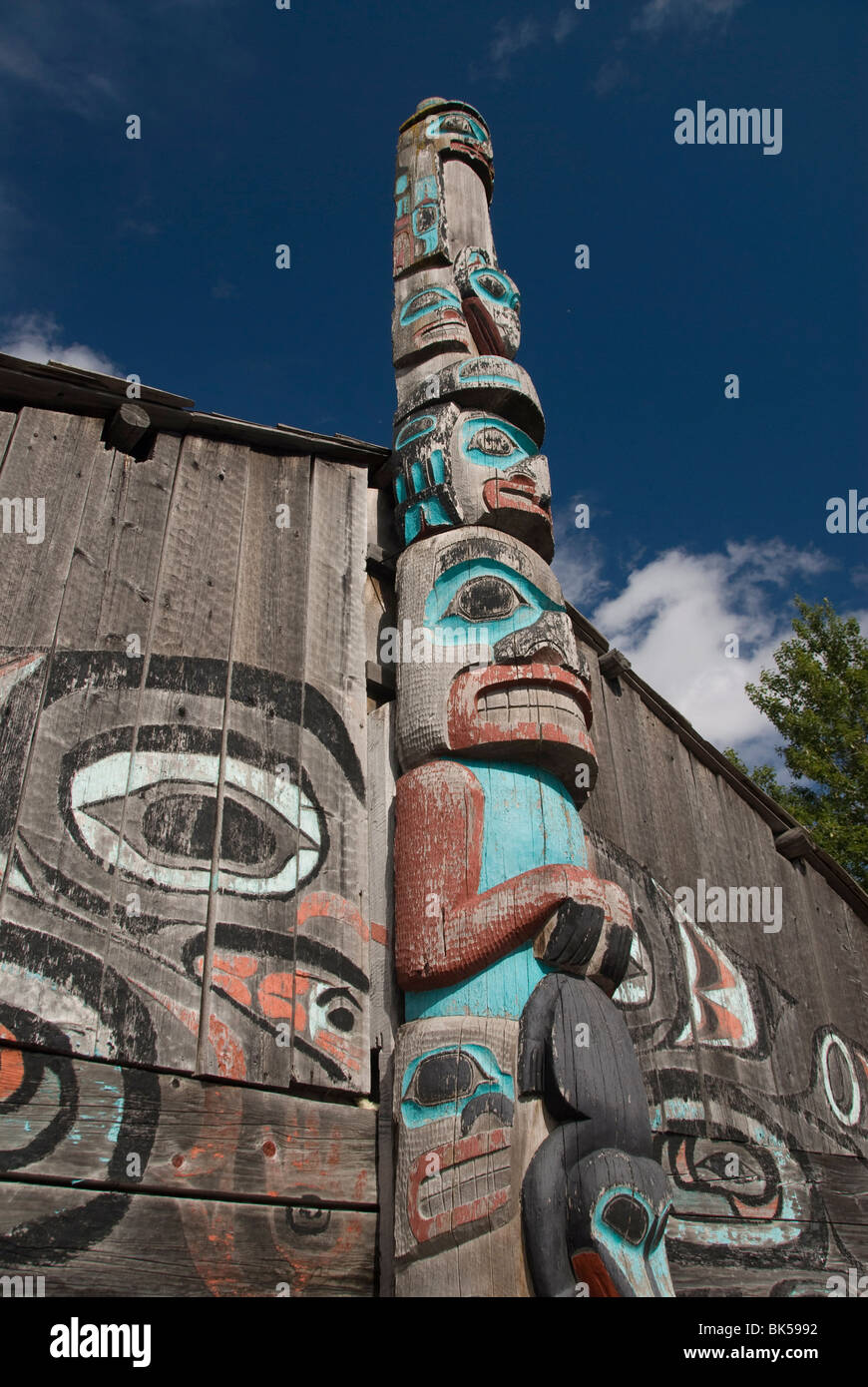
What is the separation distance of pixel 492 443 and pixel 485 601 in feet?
3.63

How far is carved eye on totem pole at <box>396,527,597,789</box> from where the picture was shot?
4.23m

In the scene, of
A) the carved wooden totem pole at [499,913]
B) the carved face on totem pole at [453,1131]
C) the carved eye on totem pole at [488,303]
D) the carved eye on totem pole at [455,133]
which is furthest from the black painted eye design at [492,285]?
the carved face on totem pole at [453,1131]

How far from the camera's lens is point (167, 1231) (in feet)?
10.1

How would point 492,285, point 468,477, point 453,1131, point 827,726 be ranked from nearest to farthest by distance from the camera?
point 453,1131, point 468,477, point 492,285, point 827,726

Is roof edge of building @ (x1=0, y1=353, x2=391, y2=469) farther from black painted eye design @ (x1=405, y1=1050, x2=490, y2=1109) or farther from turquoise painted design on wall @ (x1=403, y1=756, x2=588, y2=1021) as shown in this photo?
black painted eye design @ (x1=405, y1=1050, x2=490, y2=1109)

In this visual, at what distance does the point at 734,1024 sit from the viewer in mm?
5570

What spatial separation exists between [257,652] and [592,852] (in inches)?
80.0

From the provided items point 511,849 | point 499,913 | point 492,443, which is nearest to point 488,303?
point 492,443

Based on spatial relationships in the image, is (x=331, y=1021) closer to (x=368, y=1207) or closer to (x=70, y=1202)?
(x=368, y=1207)

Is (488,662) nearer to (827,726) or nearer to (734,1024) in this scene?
(734,1024)

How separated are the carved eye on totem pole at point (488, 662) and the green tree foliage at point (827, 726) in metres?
6.25
